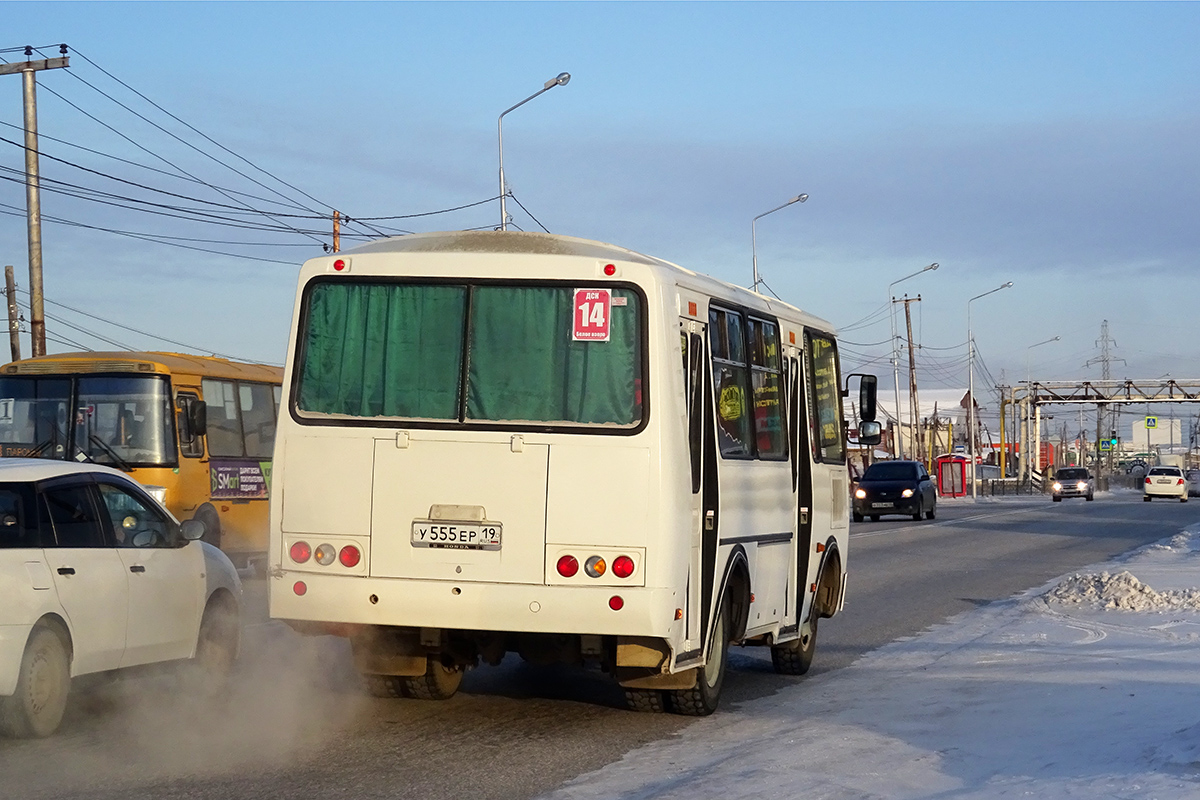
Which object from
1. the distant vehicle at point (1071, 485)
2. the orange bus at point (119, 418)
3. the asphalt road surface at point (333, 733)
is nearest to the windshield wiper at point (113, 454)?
the orange bus at point (119, 418)

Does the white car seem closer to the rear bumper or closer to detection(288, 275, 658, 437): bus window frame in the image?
the rear bumper

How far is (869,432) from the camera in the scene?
14.2m

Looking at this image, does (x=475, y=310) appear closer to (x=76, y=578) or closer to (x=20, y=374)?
(x=76, y=578)

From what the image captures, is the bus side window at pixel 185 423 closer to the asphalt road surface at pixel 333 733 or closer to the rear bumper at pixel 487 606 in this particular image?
the asphalt road surface at pixel 333 733

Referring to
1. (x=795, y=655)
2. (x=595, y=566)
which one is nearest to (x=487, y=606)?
(x=595, y=566)

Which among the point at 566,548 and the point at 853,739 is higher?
the point at 566,548

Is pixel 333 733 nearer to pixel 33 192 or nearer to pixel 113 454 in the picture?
pixel 113 454

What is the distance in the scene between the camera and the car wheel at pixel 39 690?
8414 millimetres

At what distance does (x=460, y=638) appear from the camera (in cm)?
932

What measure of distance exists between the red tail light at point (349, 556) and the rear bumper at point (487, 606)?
88 millimetres

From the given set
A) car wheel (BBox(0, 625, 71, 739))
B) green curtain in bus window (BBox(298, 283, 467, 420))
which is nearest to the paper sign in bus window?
green curtain in bus window (BBox(298, 283, 467, 420))

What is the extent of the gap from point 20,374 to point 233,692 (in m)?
13.0

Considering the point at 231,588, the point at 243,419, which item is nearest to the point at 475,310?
the point at 231,588

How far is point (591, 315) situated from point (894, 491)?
119 feet
